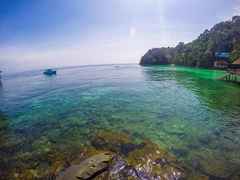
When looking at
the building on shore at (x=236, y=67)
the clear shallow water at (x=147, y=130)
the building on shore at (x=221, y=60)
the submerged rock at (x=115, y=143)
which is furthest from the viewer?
the building on shore at (x=221, y=60)

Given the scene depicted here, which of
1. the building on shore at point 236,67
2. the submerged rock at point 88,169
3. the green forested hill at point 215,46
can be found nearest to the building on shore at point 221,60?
the green forested hill at point 215,46

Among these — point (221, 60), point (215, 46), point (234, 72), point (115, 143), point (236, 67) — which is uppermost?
point (215, 46)

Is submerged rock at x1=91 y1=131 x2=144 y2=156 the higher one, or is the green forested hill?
the green forested hill

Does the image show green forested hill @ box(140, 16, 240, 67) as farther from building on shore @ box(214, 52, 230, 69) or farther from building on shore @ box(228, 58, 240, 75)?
building on shore @ box(228, 58, 240, 75)

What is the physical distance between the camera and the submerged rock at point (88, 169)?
4.86m

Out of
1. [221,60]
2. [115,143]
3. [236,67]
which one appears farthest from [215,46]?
[115,143]

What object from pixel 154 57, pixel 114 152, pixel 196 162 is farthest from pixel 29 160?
pixel 154 57

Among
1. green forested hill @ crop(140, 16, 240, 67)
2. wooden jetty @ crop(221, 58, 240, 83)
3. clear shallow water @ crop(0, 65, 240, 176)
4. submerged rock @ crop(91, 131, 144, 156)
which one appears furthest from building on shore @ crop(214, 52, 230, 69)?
submerged rock @ crop(91, 131, 144, 156)

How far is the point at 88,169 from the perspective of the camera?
5.09 metres

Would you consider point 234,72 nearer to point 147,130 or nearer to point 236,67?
point 236,67

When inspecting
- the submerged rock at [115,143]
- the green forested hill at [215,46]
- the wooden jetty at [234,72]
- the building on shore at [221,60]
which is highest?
the green forested hill at [215,46]

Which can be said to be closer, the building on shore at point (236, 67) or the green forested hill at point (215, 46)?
the building on shore at point (236, 67)

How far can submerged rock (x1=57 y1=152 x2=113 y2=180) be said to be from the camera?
4859 millimetres

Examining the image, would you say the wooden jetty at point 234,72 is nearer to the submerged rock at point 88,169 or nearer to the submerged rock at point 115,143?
the submerged rock at point 115,143
